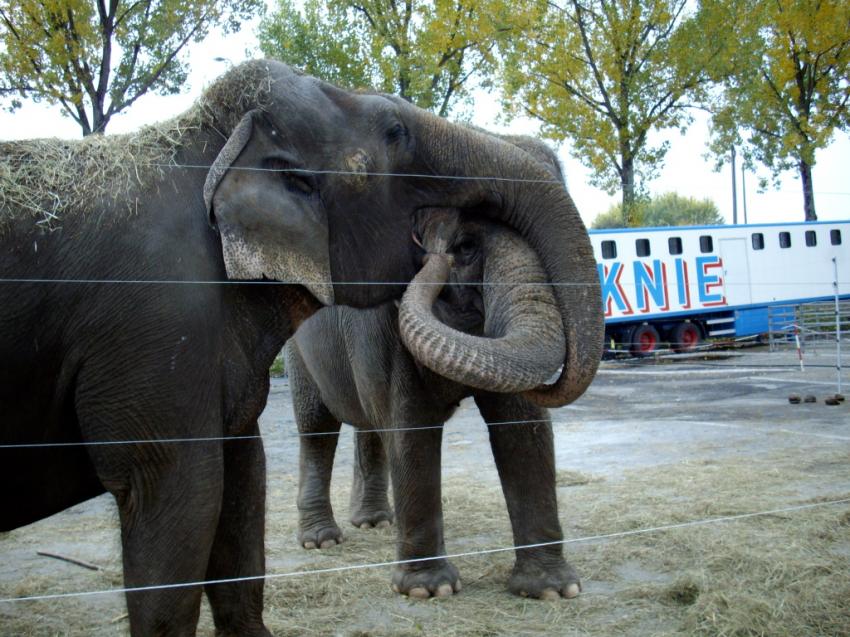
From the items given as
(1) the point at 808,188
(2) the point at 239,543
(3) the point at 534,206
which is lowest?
(2) the point at 239,543

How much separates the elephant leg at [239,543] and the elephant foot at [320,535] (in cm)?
233

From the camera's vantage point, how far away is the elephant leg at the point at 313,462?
6.32 meters

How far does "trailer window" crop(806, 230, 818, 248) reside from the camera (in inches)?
917

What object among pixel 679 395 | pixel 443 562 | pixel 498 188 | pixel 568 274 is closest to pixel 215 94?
pixel 498 188

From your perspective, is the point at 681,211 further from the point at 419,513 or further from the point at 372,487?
the point at 419,513

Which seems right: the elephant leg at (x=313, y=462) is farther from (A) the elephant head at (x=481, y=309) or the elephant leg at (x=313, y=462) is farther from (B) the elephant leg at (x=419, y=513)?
(A) the elephant head at (x=481, y=309)

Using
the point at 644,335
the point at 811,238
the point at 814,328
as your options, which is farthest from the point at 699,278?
the point at 814,328

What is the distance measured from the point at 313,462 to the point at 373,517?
0.63m

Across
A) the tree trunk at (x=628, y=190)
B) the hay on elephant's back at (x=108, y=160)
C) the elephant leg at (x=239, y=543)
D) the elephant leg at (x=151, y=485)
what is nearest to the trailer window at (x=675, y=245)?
the tree trunk at (x=628, y=190)

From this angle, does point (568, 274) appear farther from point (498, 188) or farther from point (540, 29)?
point (540, 29)

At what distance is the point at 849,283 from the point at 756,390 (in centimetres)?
1063

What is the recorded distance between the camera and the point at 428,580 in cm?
492

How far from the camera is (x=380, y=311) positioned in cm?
500

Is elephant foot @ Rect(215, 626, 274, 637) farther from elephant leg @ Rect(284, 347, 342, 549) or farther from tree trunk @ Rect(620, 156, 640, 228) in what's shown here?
tree trunk @ Rect(620, 156, 640, 228)
